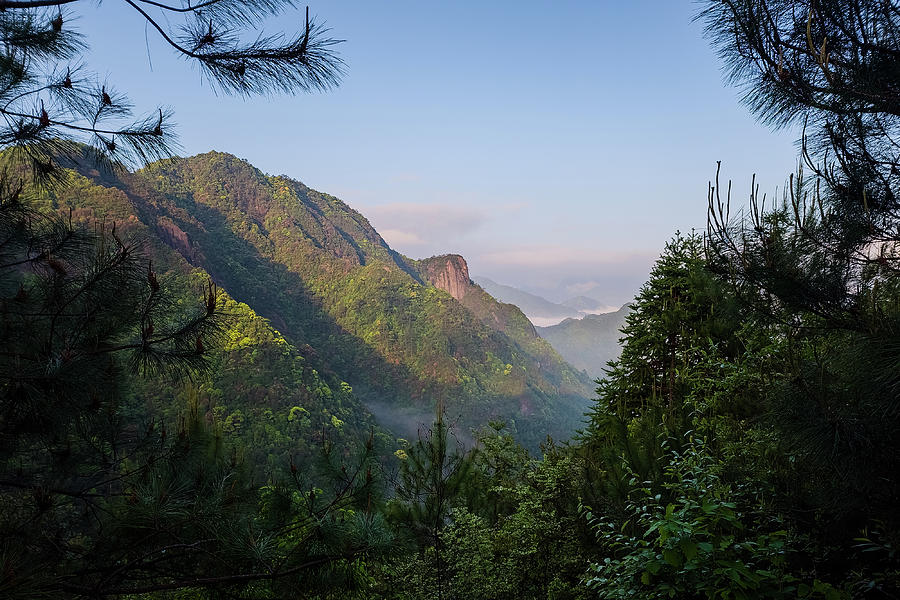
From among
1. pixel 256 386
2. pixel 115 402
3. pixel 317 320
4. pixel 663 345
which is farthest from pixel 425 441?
pixel 317 320

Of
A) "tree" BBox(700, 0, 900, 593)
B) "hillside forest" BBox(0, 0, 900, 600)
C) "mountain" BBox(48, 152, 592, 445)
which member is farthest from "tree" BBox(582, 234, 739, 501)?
"mountain" BBox(48, 152, 592, 445)

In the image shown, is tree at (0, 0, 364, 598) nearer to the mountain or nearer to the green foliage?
the green foliage

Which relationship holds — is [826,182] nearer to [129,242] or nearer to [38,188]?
[129,242]

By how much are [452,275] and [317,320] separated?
47419mm

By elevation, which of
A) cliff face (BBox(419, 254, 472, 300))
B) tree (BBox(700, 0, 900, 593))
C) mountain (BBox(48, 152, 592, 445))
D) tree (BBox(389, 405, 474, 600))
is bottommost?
tree (BBox(389, 405, 474, 600))

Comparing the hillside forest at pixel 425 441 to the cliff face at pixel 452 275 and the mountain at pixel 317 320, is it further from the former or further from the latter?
the cliff face at pixel 452 275

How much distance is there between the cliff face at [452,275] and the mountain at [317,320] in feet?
61.3

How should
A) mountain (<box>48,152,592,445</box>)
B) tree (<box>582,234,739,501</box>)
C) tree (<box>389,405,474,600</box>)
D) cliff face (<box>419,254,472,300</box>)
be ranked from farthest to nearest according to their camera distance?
cliff face (<box>419,254,472,300</box>) → mountain (<box>48,152,592,445</box>) → tree (<box>582,234,739,501</box>) → tree (<box>389,405,474,600</box>)

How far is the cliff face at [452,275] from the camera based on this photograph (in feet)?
377

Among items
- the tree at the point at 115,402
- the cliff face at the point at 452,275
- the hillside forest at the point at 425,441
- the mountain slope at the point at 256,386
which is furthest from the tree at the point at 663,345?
the cliff face at the point at 452,275

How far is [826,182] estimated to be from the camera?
2.72 meters

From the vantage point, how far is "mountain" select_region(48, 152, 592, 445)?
39.7 m

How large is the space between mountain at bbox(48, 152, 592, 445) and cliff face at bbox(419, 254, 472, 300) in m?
18.7

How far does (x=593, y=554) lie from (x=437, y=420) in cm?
193
